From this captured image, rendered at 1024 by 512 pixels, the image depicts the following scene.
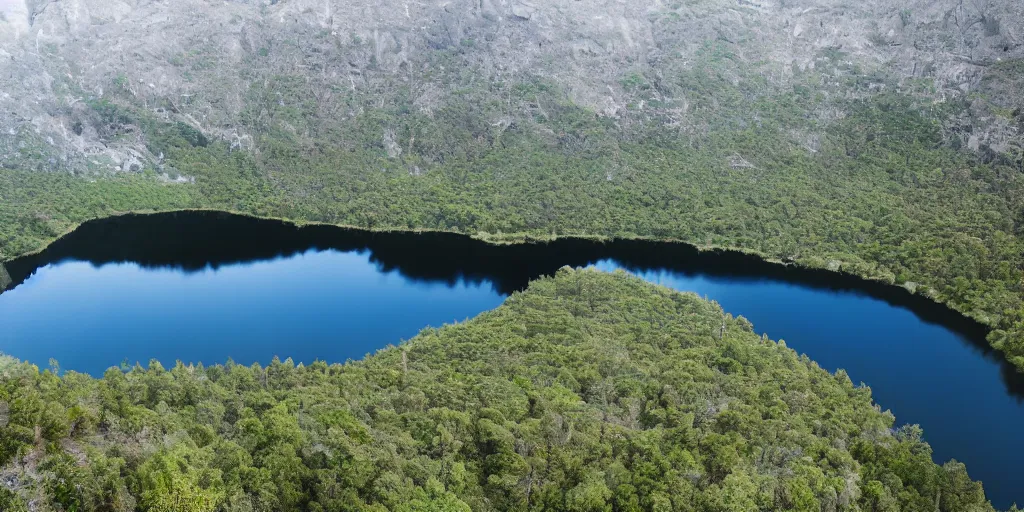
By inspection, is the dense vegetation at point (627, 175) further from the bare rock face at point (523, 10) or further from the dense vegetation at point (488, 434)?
the dense vegetation at point (488, 434)

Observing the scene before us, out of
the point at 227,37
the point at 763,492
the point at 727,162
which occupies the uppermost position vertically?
the point at 227,37

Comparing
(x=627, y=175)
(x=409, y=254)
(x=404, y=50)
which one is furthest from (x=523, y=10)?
(x=409, y=254)

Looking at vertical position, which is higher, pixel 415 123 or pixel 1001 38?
pixel 1001 38

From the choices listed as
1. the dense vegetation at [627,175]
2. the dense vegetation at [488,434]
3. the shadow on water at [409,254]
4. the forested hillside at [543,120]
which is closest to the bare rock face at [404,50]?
the forested hillside at [543,120]

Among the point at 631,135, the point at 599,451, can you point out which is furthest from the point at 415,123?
the point at 599,451

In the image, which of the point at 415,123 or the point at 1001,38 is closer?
the point at 1001,38

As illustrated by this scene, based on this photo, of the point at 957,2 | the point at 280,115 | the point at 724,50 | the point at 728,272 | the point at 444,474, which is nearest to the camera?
the point at 444,474

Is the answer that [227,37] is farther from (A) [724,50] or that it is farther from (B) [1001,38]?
(B) [1001,38]
